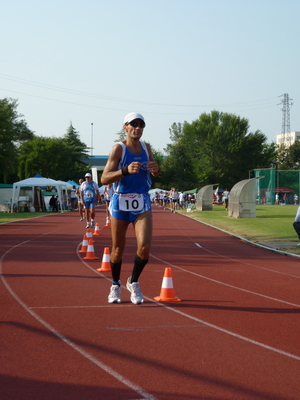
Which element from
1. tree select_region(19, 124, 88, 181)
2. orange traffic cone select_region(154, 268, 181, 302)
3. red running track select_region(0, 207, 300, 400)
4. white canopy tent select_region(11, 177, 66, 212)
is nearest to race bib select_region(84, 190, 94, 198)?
→ red running track select_region(0, 207, 300, 400)

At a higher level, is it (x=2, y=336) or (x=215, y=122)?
(x=215, y=122)

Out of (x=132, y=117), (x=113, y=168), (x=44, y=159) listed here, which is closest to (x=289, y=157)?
(x=44, y=159)

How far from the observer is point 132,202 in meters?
7.12

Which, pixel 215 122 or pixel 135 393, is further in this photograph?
pixel 215 122

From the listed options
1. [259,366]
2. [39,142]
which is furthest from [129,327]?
[39,142]

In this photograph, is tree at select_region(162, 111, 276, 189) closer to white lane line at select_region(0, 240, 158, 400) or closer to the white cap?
the white cap

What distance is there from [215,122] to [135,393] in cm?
9588

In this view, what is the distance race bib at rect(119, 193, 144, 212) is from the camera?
280 inches

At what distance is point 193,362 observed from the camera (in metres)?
4.93

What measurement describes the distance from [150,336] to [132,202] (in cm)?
187

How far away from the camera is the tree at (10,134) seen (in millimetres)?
50812

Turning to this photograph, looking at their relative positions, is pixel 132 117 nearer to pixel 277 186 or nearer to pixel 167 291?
pixel 167 291

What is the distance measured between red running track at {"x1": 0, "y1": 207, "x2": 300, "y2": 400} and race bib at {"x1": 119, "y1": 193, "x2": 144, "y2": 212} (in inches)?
48.8

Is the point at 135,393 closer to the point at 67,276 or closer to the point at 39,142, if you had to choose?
the point at 67,276
